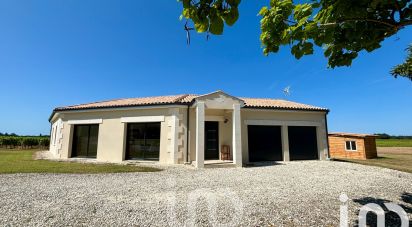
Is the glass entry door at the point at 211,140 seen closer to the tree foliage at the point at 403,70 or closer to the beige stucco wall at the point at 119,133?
the beige stucco wall at the point at 119,133

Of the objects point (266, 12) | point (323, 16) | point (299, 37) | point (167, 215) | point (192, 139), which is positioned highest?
point (266, 12)

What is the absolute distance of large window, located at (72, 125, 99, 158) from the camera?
49.2 feet

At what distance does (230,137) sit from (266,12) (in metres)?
11.0

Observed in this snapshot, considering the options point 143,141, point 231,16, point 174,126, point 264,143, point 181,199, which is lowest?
point 181,199

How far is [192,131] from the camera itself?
13375 millimetres

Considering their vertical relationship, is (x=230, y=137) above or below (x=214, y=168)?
above

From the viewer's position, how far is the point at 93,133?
15.1 m

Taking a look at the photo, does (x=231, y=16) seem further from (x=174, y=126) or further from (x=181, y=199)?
(x=174, y=126)

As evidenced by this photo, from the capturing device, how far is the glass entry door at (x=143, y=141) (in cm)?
1366

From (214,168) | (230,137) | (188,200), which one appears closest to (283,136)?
(230,137)

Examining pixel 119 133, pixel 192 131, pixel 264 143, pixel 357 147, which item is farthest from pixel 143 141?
pixel 357 147

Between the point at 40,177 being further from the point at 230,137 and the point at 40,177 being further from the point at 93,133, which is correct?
the point at 230,137

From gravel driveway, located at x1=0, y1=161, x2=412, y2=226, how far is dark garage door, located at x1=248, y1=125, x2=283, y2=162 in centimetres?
580

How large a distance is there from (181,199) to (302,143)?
41.0 feet
